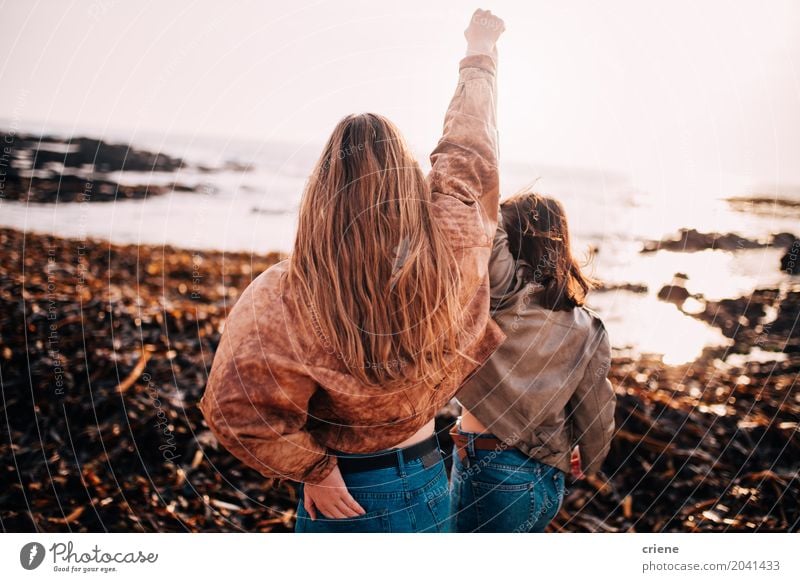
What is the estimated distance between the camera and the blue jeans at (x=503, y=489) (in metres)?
1.17

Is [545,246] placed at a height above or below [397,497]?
above

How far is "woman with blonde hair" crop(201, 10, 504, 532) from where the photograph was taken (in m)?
0.94

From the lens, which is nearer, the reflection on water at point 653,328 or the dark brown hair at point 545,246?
the dark brown hair at point 545,246

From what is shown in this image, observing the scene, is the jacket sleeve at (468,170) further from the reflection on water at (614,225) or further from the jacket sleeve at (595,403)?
the reflection on water at (614,225)

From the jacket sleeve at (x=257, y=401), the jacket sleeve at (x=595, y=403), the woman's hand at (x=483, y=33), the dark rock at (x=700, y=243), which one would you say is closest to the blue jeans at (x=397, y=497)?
the jacket sleeve at (x=257, y=401)

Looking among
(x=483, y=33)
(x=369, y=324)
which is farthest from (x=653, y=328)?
(x=369, y=324)

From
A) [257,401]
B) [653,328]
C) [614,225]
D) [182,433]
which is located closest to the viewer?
[257,401]

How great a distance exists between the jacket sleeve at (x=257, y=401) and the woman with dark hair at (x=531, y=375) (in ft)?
1.23

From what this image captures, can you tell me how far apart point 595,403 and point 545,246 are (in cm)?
32

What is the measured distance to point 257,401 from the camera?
0.93 meters

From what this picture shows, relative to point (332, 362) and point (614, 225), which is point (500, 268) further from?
point (614, 225)

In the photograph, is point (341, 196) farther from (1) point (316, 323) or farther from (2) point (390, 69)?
(2) point (390, 69)
